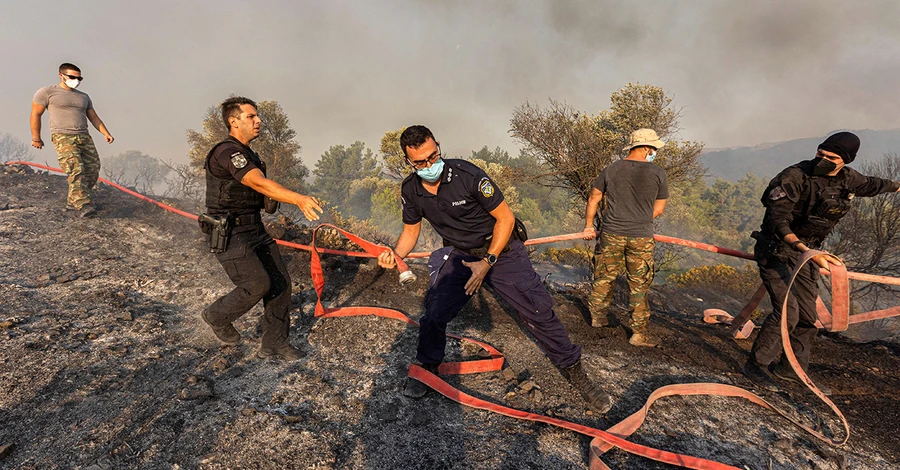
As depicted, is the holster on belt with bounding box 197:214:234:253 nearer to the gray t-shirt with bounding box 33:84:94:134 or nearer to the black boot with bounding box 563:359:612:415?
the black boot with bounding box 563:359:612:415

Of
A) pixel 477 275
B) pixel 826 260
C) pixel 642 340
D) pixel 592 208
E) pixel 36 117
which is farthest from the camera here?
pixel 36 117

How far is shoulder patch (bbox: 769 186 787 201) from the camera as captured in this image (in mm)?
3350

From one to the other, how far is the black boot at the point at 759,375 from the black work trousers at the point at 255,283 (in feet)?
15.3

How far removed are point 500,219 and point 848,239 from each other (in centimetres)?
1606

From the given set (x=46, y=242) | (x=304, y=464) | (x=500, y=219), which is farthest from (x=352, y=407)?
(x=46, y=242)

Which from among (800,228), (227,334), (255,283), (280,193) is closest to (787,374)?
(800,228)

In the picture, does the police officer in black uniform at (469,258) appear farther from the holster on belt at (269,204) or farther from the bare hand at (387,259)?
the holster on belt at (269,204)

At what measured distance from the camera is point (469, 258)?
315 cm

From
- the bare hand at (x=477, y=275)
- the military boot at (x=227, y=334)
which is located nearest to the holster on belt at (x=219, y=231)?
the military boot at (x=227, y=334)

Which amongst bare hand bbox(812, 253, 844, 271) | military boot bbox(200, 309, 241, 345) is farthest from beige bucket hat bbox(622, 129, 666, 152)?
military boot bbox(200, 309, 241, 345)

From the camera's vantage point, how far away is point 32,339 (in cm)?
338

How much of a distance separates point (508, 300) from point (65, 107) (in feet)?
26.0

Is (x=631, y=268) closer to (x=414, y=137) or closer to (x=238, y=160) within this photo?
(x=414, y=137)

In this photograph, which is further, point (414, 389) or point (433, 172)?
point (414, 389)
